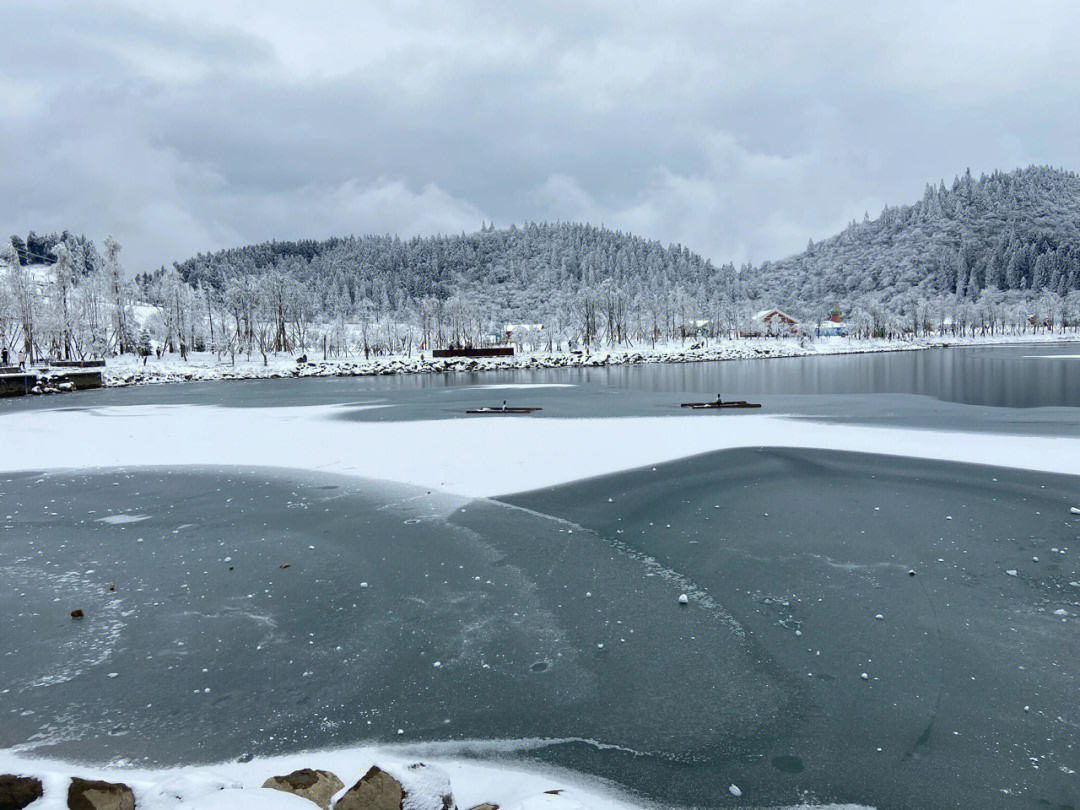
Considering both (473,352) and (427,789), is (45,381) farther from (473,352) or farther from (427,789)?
(427,789)

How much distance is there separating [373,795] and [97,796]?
71.4 inches

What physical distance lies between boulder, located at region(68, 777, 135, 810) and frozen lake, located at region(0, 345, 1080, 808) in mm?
870

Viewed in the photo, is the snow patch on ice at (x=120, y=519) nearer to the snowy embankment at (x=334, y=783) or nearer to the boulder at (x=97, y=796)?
the snowy embankment at (x=334, y=783)

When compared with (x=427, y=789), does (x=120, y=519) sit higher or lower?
higher

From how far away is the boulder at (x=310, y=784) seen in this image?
14.4 feet

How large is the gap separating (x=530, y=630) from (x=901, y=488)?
9.99 m

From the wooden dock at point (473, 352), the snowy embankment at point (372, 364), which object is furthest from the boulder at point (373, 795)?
the wooden dock at point (473, 352)

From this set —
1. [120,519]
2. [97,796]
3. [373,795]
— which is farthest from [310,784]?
[120,519]

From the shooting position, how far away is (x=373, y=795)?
167 inches

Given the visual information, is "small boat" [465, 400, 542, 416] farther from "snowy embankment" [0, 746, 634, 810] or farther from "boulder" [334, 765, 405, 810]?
"boulder" [334, 765, 405, 810]

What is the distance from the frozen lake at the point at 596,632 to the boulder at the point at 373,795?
1.05m

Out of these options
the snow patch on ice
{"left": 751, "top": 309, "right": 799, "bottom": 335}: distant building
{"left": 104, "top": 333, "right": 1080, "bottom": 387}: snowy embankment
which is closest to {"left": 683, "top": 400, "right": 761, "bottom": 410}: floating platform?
the snow patch on ice

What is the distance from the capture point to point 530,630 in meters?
7.19

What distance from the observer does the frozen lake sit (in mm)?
5133
